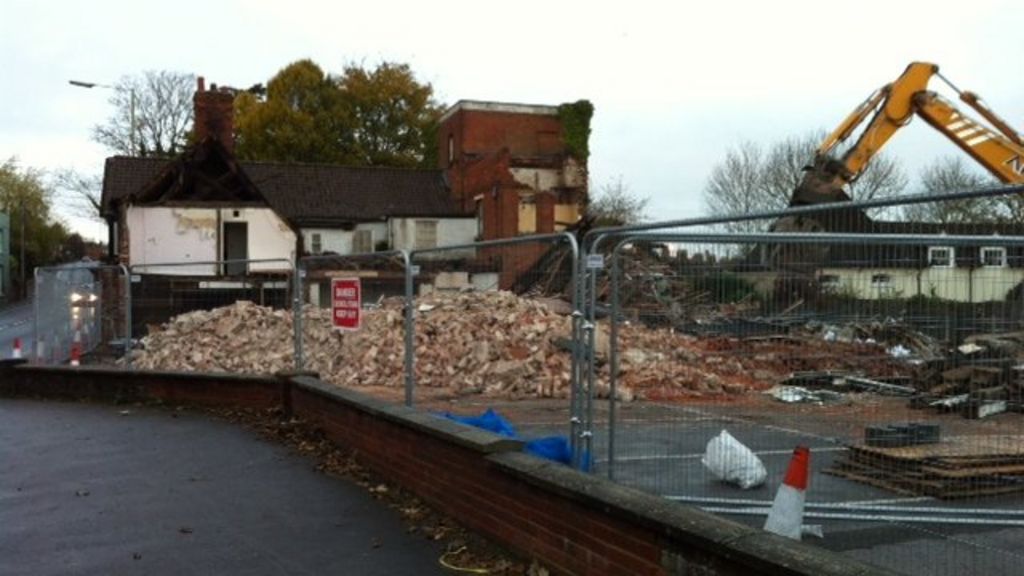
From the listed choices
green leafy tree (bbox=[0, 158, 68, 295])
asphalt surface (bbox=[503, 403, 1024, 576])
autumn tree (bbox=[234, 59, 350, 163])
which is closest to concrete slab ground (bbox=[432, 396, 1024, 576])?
asphalt surface (bbox=[503, 403, 1024, 576])

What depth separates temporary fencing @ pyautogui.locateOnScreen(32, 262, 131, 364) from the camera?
50.0ft

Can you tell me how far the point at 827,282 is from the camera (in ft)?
16.0

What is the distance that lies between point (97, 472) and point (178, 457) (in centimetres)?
81

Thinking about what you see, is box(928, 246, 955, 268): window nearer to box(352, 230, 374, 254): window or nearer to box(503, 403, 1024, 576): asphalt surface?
box(503, 403, 1024, 576): asphalt surface

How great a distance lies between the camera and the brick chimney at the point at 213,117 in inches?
1484

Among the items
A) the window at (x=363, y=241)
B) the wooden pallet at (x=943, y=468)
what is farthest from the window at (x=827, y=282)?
the window at (x=363, y=241)

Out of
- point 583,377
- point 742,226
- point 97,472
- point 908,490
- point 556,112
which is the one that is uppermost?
point 556,112

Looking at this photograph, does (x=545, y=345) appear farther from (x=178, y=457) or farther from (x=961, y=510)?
(x=961, y=510)

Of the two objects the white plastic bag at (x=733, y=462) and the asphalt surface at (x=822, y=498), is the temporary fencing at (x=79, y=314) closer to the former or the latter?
the asphalt surface at (x=822, y=498)

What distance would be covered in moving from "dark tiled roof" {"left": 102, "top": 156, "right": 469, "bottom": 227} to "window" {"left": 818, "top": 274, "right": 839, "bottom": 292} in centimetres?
4144

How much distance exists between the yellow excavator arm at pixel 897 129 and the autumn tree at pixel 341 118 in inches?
1554

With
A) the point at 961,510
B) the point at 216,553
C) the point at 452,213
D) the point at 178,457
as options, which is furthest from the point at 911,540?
the point at 452,213

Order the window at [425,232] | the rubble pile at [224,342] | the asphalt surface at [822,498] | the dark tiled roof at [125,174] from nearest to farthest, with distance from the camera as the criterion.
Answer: the asphalt surface at [822,498] < the rubble pile at [224,342] < the dark tiled roof at [125,174] < the window at [425,232]

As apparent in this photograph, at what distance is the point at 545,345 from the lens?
16.2 meters
